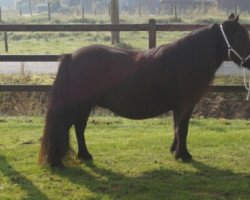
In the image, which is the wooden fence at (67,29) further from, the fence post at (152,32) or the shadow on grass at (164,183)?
the shadow on grass at (164,183)

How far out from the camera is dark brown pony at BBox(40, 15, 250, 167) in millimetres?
5695

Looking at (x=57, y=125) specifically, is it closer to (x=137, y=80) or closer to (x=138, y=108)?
→ (x=138, y=108)

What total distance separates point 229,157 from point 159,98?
135cm

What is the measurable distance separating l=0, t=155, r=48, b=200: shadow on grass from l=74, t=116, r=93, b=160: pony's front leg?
0.89m

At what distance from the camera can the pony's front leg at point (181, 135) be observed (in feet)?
19.6

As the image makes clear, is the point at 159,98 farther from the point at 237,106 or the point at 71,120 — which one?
the point at 237,106

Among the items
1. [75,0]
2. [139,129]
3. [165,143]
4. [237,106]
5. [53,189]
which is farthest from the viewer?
[75,0]

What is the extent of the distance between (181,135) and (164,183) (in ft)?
3.05

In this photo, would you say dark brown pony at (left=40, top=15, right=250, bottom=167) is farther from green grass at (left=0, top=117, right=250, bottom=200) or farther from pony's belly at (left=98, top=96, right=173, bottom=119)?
green grass at (left=0, top=117, right=250, bottom=200)

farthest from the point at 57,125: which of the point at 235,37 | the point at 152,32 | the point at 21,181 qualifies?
the point at 152,32

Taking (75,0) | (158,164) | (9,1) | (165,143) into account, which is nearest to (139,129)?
(165,143)

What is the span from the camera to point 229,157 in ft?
20.8

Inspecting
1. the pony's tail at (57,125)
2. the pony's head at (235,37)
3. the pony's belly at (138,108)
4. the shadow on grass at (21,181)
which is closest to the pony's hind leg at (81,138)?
the pony's tail at (57,125)

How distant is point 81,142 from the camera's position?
20.4 feet
